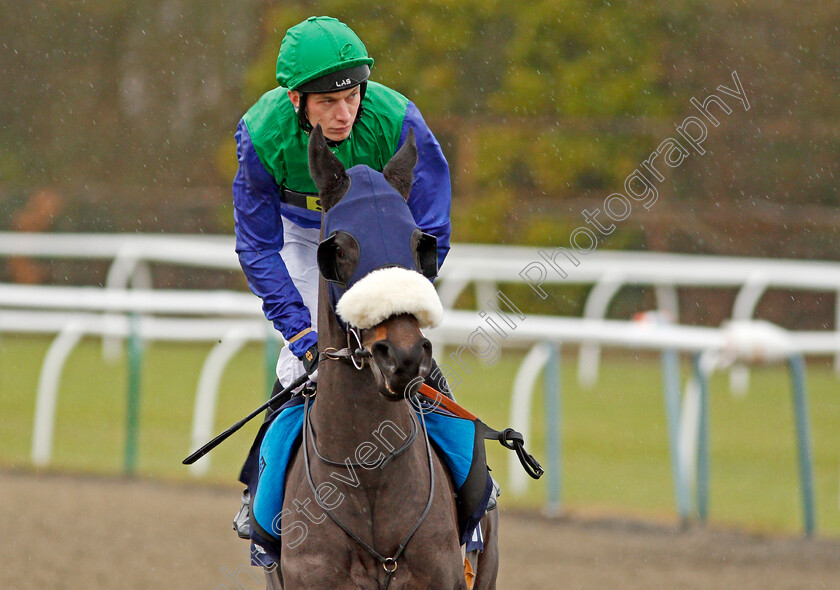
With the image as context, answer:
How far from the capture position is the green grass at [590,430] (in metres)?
8.31

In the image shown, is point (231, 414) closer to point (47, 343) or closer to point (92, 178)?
point (47, 343)

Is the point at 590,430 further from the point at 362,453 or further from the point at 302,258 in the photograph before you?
the point at 362,453

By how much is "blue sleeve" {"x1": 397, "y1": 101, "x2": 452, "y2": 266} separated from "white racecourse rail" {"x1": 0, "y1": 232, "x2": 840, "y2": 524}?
3624 millimetres

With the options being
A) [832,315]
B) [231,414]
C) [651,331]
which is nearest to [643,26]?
[832,315]

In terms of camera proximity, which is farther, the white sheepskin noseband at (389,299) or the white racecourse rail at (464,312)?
the white racecourse rail at (464,312)

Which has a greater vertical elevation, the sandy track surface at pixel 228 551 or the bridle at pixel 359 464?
the bridle at pixel 359 464

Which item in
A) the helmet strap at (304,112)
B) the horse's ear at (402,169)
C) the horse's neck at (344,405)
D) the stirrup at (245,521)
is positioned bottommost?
the stirrup at (245,521)

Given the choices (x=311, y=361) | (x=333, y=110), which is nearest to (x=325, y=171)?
(x=333, y=110)

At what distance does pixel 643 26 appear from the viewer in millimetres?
16422

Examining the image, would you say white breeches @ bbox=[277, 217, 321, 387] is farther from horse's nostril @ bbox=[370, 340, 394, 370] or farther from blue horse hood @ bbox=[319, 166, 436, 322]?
horse's nostril @ bbox=[370, 340, 394, 370]

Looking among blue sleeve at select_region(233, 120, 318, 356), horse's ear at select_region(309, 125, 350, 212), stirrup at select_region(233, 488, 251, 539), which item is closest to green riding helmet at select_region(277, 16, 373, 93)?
blue sleeve at select_region(233, 120, 318, 356)

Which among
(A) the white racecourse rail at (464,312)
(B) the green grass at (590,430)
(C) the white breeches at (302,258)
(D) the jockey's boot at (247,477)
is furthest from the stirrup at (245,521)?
(B) the green grass at (590,430)

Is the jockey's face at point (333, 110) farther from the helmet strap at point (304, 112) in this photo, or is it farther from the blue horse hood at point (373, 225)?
the blue horse hood at point (373, 225)

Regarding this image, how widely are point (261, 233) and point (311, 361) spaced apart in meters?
0.54
